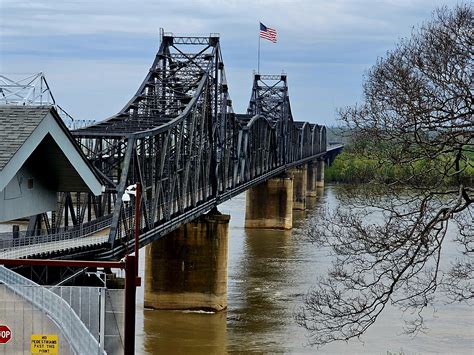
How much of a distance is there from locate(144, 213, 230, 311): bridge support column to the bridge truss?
5.03 ft

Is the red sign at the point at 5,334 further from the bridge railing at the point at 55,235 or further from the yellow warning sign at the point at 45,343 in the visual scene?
the bridge railing at the point at 55,235

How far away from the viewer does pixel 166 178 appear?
1745 inches

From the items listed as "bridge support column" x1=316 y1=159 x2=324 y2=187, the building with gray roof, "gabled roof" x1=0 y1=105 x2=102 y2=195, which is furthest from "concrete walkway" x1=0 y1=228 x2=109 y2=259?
"bridge support column" x1=316 y1=159 x2=324 y2=187

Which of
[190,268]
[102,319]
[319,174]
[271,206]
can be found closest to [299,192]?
[271,206]

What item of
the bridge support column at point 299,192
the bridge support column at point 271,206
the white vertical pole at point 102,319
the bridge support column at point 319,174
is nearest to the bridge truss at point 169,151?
the bridge support column at point 271,206

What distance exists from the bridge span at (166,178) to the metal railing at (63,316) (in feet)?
34.0

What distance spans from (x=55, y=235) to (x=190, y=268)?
1923cm

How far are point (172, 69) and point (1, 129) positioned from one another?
130 ft

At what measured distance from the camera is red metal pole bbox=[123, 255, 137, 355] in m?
14.6

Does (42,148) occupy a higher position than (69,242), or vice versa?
(42,148)

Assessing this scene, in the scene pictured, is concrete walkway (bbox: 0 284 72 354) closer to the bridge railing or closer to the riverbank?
the riverbank

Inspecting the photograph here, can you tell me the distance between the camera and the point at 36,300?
1559 cm

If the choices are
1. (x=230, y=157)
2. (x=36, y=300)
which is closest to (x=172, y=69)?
(x=230, y=157)

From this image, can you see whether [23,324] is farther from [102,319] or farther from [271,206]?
[271,206]
